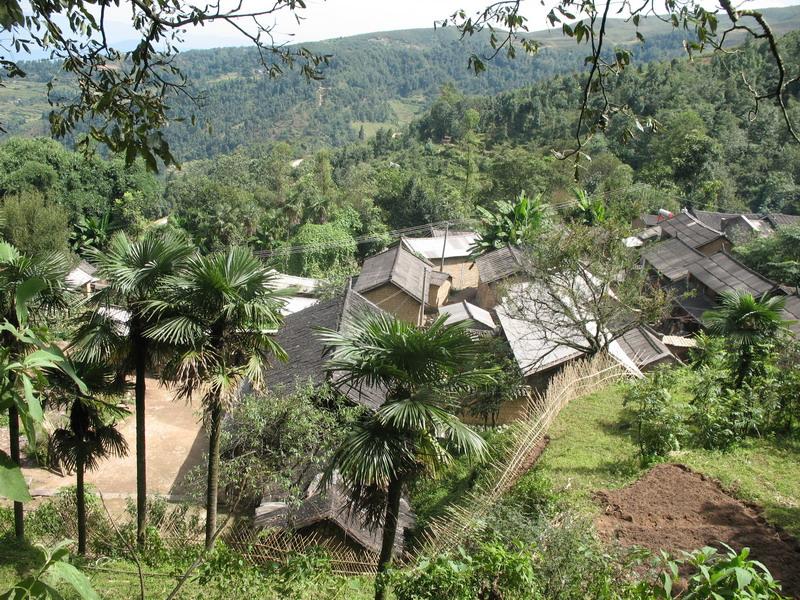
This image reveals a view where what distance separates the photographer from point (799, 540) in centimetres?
825

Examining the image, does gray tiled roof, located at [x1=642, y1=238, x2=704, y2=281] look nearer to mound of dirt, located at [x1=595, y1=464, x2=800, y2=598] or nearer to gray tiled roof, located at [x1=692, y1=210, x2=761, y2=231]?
gray tiled roof, located at [x1=692, y1=210, x2=761, y2=231]

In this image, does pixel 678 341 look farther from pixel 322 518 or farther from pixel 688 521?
pixel 322 518

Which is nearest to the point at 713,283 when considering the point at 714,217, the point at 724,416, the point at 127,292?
the point at 714,217

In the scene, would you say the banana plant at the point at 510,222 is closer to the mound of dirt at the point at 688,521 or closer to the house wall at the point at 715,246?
the house wall at the point at 715,246

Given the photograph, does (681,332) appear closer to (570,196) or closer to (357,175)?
(570,196)

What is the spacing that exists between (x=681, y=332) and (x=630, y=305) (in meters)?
11.9

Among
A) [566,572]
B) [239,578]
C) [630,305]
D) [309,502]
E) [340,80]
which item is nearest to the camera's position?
[566,572]

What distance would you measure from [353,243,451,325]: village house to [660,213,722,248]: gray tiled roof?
13328 mm

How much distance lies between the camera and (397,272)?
91.1ft

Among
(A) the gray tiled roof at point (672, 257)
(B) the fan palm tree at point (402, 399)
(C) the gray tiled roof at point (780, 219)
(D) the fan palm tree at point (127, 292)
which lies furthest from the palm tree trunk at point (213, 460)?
(C) the gray tiled roof at point (780, 219)

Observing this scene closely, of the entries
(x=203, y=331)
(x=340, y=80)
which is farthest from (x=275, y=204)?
(x=340, y=80)

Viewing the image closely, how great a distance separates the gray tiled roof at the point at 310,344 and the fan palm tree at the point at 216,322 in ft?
13.1

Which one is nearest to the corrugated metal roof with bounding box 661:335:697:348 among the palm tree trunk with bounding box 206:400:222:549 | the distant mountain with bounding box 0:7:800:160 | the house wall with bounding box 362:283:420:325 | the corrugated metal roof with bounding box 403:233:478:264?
the house wall with bounding box 362:283:420:325

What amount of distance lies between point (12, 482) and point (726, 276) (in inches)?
1169
